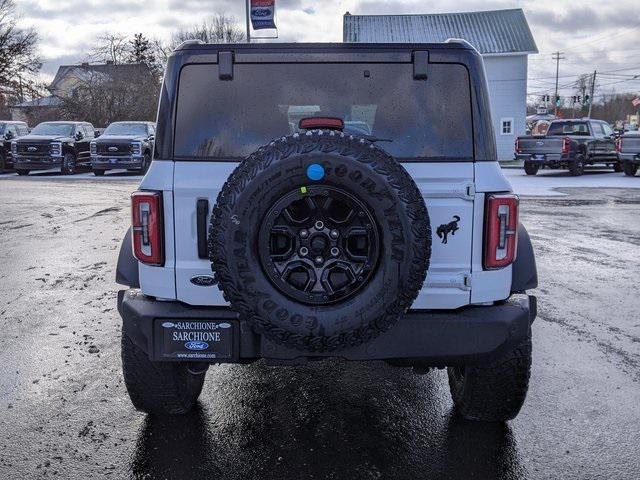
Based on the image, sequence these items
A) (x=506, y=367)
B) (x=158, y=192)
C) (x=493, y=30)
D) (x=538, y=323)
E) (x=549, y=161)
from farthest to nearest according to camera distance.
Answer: (x=493, y=30) → (x=549, y=161) → (x=538, y=323) → (x=506, y=367) → (x=158, y=192)

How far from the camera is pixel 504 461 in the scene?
3.24m

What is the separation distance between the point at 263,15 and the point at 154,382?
759 inches

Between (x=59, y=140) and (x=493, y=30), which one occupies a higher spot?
(x=493, y=30)

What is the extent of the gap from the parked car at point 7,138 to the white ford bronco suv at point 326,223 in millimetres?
23265

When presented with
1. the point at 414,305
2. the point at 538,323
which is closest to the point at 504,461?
the point at 414,305

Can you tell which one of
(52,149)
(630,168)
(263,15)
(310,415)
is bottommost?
(310,415)

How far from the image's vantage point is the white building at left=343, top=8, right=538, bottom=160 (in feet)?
129

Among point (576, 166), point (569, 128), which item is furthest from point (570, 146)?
point (569, 128)

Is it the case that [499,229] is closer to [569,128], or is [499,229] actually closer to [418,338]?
[418,338]

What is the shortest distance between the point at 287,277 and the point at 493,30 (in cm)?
4166

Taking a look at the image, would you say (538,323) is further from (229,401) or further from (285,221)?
(285,221)

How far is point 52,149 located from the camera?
73.9 ft

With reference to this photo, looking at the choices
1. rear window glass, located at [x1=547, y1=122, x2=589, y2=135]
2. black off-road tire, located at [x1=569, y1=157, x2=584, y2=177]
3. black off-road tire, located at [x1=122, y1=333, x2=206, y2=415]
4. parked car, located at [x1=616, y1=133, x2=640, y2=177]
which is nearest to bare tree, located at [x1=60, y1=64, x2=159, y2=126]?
rear window glass, located at [x1=547, y1=122, x2=589, y2=135]

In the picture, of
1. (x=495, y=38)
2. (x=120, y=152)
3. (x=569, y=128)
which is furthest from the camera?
(x=495, y=38)
